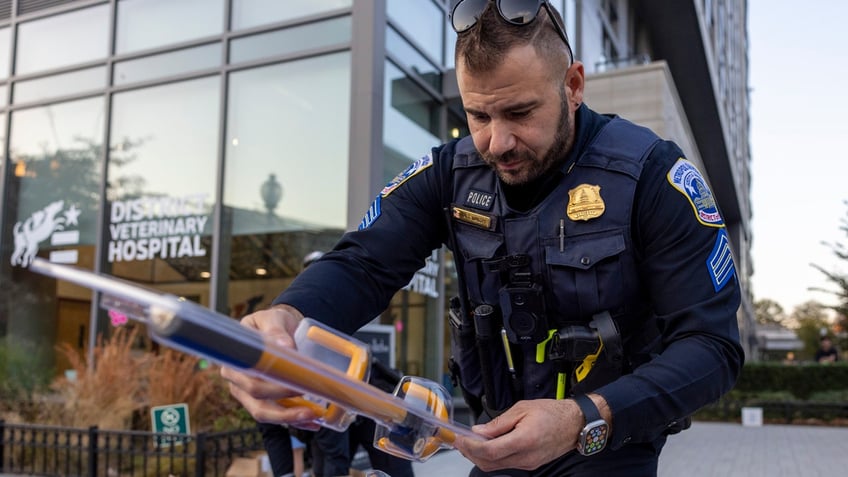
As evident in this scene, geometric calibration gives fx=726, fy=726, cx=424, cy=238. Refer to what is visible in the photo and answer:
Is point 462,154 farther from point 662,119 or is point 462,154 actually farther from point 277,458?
point 662,119

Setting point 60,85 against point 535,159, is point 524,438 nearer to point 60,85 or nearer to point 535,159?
point 535,159

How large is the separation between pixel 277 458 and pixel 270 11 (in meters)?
7.65

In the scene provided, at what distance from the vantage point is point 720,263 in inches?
76.2

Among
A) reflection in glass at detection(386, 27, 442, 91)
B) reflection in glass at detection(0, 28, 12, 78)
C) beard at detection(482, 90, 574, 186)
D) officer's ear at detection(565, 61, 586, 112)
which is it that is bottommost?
beard at detection(482, 90, 574, 186)

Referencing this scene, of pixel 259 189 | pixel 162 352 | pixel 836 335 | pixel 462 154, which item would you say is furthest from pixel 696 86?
pixel 462 154

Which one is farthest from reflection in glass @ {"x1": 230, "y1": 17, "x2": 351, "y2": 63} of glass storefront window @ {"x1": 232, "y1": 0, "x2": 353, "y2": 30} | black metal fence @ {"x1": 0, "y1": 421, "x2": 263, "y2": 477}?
black metal fence @ {"x1": 0, "y1": 421, "x2": 263, "y2": 477}

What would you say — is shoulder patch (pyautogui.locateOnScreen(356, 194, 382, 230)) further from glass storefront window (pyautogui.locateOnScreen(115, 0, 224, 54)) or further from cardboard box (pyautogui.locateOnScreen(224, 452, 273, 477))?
glass storefront window (pyautogui.locateOnScreen(115, 0, 224, 54))

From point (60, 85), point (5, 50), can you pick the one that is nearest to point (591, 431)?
point (60, 85)

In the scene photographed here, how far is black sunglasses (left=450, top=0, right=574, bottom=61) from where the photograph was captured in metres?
2.00

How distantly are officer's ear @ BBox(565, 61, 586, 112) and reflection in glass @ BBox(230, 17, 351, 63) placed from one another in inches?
354

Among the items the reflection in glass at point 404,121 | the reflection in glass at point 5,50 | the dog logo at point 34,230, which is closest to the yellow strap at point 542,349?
the reflection in glass at point 404,121

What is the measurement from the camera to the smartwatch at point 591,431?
1679 millimetres

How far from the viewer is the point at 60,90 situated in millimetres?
12883

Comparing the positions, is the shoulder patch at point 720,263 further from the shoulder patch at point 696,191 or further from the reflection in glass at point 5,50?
the reflection in glass at point 5,50
